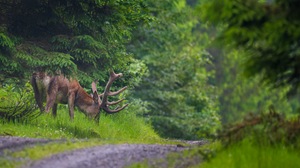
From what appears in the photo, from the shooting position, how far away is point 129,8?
62.1 feet

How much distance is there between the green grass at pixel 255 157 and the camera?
9328 mm

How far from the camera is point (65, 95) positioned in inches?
733

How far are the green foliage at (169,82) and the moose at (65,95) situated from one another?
6433 millimetres

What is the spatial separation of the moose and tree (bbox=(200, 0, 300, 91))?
9619 mm

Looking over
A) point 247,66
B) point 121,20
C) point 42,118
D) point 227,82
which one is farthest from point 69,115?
point 227,82

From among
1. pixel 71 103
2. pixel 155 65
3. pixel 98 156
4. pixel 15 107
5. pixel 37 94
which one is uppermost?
pixel 155 65

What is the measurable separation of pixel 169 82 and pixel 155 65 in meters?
0.86

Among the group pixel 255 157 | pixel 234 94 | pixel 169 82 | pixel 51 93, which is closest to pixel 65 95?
pixel 51 93

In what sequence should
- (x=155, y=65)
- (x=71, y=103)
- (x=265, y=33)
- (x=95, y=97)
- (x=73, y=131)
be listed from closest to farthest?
(x=265, y=33)
(x=73, y=131)
(x=71, y=103)
(x=95, y=97)
(x=155, y=65)

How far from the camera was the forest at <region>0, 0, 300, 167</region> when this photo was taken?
8750mm

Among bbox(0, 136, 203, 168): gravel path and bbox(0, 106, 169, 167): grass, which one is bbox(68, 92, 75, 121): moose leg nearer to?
bbox(0, 106, 169, 167): grass

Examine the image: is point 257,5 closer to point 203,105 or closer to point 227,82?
point 203,105

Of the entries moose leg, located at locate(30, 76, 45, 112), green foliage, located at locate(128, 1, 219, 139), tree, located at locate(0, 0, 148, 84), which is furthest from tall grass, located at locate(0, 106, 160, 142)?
green foliage, located at locate(128, 1, 219, 139)

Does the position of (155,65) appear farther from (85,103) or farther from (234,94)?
(234,94)
